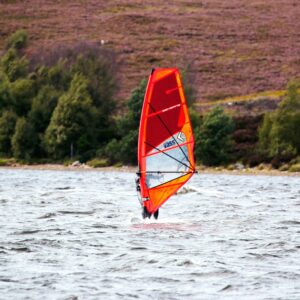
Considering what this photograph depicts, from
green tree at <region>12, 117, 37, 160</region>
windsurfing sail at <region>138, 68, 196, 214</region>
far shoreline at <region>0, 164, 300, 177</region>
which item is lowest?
far shoreline at <region>0, 164, 300, 177</region>

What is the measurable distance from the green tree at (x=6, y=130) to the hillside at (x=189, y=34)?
21956 mm

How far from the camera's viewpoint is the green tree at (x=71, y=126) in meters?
83.8

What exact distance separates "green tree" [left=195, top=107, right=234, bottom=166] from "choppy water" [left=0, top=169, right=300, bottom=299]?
3957 cm

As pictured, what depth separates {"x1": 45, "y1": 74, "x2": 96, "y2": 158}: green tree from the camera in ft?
275

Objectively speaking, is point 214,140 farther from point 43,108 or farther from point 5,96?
point 5,96

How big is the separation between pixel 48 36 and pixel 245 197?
9921 centimetres

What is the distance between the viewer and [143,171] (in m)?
26.3

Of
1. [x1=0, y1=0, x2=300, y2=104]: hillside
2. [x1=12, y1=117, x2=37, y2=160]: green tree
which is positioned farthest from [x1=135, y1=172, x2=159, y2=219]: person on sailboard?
[x1=0, y1=0, x2=300, y2=104]: hillside

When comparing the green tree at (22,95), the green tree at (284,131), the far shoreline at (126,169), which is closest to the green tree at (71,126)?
the far shoreline at (126,169)

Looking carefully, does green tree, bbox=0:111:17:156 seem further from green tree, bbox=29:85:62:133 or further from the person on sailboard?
the person on sailboard

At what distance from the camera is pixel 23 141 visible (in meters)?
85.1

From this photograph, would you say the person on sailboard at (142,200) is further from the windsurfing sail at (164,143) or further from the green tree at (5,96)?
the green tree at (5,96)

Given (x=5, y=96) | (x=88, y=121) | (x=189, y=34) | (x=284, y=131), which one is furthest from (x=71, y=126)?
(x=189, y=34)

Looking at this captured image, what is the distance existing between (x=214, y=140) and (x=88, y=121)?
15.8 meters
